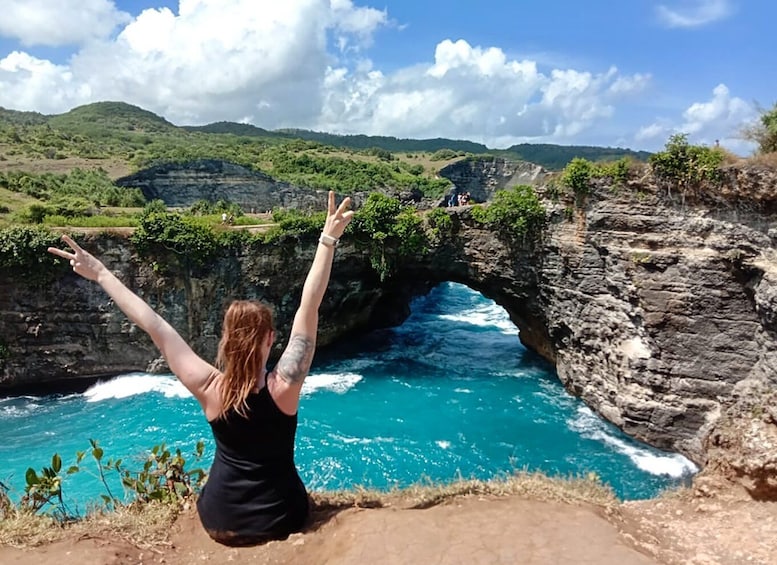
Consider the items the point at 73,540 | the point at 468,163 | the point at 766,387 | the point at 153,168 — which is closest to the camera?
the point at 73,540

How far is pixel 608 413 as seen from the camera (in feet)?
62.7

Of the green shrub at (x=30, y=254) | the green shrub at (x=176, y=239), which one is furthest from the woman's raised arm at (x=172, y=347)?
the green shrub at (x=30, y=254)

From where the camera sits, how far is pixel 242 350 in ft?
11.5

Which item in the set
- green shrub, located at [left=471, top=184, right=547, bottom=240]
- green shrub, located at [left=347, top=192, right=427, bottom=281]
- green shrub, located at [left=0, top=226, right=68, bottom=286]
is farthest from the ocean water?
green shrub, located at [left=471, top=184, right=547, bottom=240]

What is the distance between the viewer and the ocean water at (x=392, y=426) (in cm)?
1609

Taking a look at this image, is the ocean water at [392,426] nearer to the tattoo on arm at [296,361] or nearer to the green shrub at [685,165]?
the green shrub at [685,165]

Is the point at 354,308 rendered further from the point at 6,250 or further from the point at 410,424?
the point at 6,250

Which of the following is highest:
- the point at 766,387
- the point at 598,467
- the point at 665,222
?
the point at 665,222

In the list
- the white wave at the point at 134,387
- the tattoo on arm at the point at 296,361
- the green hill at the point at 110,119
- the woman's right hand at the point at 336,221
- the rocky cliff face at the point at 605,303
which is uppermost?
the green hill at the point at 110,119

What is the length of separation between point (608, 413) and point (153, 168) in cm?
4129

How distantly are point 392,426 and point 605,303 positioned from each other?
29.3 ft

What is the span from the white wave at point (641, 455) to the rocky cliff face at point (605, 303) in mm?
472

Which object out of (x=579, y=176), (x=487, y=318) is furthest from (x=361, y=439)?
(x=487, y=318)

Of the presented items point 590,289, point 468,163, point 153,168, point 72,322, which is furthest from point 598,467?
point 468,163
